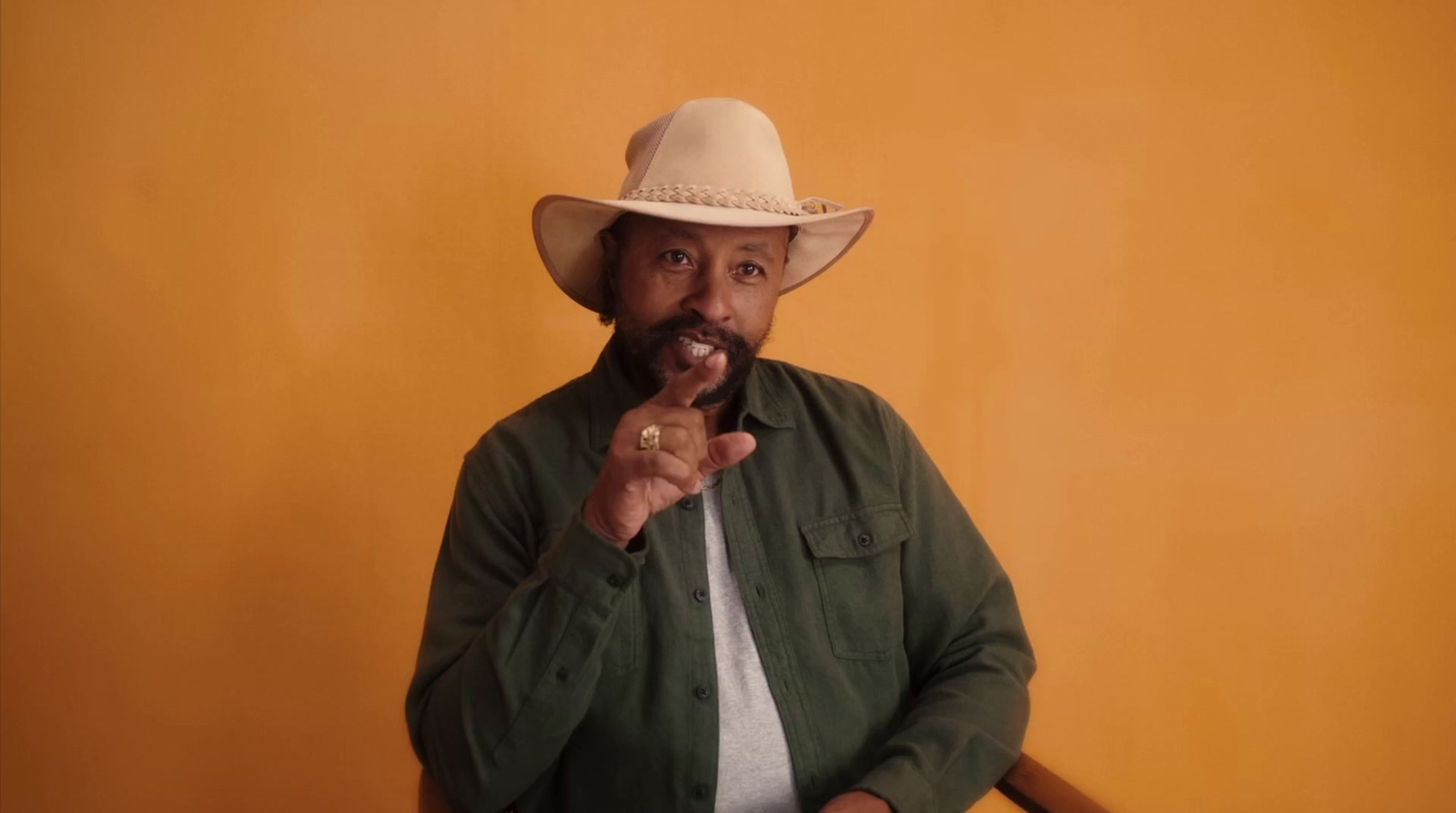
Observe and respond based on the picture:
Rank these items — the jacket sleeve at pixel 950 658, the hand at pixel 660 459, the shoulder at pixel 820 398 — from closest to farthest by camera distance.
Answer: the hand at pixel 660 459
the jacket sleeve at pixel 950 658
the shoulder at pixel 820 398

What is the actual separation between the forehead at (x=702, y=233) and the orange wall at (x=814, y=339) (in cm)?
43

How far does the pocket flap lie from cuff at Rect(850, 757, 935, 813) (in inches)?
9.3

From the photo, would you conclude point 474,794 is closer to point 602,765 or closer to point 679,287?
point 602,765

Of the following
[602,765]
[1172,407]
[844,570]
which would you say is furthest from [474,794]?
[1172,407]

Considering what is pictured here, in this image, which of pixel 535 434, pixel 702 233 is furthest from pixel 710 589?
pixel 702 233

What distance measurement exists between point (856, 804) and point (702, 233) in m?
0.61

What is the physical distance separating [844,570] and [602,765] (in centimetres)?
34

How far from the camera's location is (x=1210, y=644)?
172 centimetres

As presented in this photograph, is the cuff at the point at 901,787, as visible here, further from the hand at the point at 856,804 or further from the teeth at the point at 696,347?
the teeth at the point at 696,347

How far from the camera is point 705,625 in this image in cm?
111

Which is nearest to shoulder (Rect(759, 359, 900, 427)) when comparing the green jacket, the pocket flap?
the green jacket

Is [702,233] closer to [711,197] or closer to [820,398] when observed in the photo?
[711,197]

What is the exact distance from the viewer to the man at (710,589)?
3.28ft

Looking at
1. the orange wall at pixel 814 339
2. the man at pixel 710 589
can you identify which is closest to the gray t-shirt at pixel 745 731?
the man at pixel 710 589
